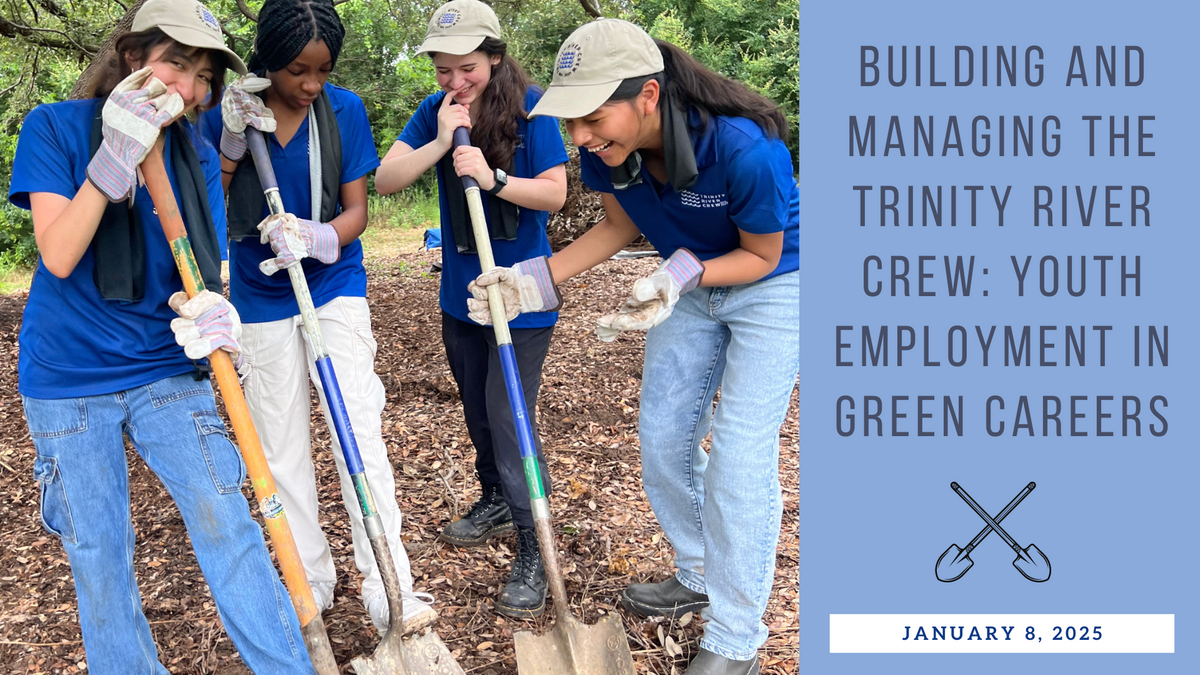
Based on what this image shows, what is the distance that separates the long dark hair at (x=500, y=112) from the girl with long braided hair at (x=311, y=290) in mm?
372

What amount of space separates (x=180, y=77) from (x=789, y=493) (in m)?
2.96

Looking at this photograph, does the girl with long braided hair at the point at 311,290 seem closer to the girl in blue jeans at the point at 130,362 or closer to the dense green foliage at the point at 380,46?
the girl in blue jeans at the point at 130,362

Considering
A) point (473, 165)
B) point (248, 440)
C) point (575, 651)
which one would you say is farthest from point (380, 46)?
point (575, 651)

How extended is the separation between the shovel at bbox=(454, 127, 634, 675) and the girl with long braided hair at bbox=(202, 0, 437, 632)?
335 millimetres

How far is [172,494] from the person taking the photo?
2223 mm

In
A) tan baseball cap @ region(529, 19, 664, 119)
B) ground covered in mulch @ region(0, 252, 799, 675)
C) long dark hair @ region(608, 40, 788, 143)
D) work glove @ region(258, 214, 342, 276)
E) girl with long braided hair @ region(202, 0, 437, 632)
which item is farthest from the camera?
ground covered in mulch @ region(0, 252, 799, 675)

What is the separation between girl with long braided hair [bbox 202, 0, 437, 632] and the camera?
2.71 metres

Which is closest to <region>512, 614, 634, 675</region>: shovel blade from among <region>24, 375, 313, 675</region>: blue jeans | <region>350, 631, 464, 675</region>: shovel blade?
<region>350, 631, 464, 675</region>: shovel blade

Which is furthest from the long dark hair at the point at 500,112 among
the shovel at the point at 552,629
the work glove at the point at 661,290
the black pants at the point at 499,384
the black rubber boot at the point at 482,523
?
the black rubber boot at the point at 482,523

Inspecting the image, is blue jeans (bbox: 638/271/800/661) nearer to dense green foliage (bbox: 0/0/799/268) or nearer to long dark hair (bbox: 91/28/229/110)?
long dark hair (bbox: 91/28/229/110)

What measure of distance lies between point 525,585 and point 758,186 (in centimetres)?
156

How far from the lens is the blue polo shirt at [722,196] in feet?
7.86

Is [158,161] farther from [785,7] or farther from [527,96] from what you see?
[785,7]

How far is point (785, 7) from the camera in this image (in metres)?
18.5
